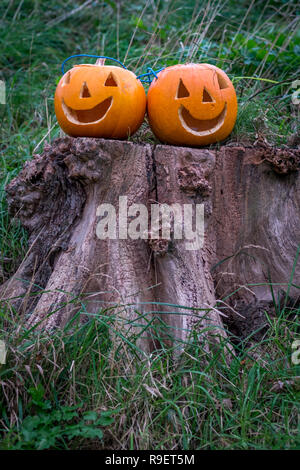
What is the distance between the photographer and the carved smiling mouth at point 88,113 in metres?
2.36

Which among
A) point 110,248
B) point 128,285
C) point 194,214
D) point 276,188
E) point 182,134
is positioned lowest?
point 128,285

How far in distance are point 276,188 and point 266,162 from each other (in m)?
0.17

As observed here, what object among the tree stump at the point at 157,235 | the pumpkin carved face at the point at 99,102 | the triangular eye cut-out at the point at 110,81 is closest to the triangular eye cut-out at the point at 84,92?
the pumpkin carved face at the point at 99,102

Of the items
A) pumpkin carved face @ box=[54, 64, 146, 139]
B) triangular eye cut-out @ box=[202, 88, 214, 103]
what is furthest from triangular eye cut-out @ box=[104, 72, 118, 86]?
triangular eye cut-out @ box=[202, 88, 214, 103]

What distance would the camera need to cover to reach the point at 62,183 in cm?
247

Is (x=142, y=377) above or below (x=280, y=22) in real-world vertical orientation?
below

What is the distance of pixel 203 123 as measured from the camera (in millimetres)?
2404

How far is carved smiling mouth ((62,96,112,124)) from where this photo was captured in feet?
7.75

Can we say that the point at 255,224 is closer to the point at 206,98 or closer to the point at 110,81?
the point at 206,98

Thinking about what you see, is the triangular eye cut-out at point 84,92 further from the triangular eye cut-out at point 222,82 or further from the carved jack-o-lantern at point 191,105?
the triangular eye cut-out at point 222,82

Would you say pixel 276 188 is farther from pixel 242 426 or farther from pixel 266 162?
pixel 242 426

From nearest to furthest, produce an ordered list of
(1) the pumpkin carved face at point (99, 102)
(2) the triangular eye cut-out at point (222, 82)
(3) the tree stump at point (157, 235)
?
1. (3) the tree stump at point (157, 235)
2. (1) the pumpkin carved face at point (99, 102)
3. (2) the triangular eye cut-out at point (222, 82)

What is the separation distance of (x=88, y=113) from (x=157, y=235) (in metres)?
0.79

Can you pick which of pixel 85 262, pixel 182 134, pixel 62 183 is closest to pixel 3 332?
pixel 85 262
